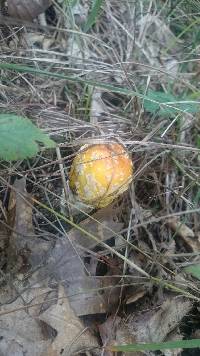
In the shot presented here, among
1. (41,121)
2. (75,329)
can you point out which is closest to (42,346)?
(75,329)

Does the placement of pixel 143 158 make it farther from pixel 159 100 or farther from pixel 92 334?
pixel 92 334

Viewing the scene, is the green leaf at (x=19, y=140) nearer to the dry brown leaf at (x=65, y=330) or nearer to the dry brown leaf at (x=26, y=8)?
the dry brown leaf at (x=65, y=330)

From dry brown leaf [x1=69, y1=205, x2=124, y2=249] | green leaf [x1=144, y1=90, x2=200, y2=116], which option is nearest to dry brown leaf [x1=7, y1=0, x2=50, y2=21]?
green leaf [x1=144, y1=90, x2=200, y2=116]

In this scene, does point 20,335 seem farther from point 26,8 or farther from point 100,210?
point 26,8

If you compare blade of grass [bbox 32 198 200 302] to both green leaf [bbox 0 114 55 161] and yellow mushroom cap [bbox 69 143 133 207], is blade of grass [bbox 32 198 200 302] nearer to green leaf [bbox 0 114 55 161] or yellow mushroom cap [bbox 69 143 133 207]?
yellow mushroom cap [bbox 69 143 133 207]

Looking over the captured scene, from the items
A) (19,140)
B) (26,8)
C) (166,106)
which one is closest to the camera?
(19,140)

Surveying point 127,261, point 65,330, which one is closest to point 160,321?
point 127,261
